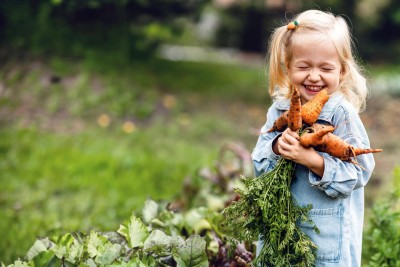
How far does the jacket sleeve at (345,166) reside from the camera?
232cm

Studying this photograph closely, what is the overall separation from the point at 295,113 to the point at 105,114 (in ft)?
16.2

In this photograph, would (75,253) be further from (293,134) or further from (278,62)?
(278,62)

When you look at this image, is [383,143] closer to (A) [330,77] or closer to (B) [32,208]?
(B) [32,208]

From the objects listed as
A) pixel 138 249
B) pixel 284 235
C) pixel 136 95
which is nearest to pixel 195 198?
pixel 138 249

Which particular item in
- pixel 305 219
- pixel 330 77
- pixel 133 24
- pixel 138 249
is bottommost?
pixel 138 249

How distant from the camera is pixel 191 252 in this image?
103 inches

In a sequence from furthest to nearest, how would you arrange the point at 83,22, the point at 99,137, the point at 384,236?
the point at 83,22 → the point at 99,137 → the point at 384,236

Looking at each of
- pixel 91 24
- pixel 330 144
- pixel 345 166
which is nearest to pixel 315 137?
pixel 330 144

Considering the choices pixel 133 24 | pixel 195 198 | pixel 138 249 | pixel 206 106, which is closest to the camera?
pixel 138 249

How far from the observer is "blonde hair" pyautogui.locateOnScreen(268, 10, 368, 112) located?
244cm

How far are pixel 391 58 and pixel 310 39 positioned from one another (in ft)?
42.9

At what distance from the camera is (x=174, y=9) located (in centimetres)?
823

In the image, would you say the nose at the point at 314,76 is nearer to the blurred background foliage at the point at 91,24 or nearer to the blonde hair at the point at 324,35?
the blonde hair at the point at 324,35

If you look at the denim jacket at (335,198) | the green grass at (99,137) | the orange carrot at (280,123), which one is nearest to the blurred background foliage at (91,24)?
the green grass at (99,137)
